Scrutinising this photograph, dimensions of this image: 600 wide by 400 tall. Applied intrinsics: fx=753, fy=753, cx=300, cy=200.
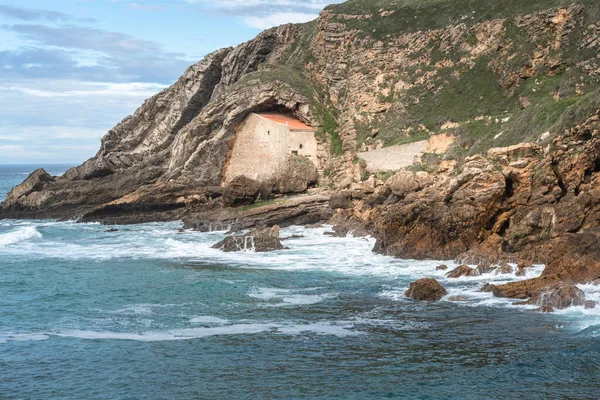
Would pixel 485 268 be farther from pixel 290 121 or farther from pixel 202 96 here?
pixel 202 96

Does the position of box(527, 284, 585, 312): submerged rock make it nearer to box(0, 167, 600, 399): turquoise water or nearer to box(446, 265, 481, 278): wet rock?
box(0, 167, 600, 399): turquoise water

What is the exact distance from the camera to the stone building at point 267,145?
56.5 m

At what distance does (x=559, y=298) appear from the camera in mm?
23375

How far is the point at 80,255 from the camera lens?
39.9 meters

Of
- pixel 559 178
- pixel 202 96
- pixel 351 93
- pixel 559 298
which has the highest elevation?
pixel 202 96

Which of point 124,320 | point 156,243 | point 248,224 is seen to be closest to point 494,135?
point 248,224

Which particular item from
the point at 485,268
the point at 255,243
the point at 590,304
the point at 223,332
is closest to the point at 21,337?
the point at 223,332

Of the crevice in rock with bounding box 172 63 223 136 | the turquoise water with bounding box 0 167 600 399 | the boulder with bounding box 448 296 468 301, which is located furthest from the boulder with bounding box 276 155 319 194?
the boulder with bounding box 448 296 468 301

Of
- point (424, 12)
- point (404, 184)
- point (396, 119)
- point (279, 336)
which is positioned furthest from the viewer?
point (424, 12)

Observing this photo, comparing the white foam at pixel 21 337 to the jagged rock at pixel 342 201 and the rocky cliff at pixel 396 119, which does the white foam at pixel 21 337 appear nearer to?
the rocky cliff at pixel 396 119

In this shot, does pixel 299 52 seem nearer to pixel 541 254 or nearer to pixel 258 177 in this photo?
pixel 258 177

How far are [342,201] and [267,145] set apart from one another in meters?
10.6

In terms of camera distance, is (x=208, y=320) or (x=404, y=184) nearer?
(x=208, y=320)

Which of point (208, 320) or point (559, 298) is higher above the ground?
point (559, 298)
